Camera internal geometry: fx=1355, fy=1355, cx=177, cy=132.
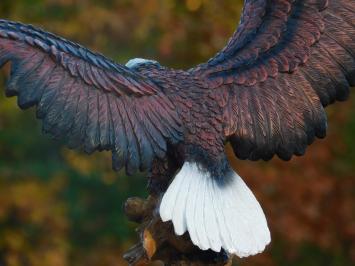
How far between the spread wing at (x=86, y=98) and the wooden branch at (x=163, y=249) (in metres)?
0.22

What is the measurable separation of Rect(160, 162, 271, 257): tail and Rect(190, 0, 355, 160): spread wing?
0.63 ft

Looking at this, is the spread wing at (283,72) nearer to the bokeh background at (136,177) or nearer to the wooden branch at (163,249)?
the wooden branch at (163,249)

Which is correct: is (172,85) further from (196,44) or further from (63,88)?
(196,44)

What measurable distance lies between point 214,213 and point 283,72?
55 centimetres

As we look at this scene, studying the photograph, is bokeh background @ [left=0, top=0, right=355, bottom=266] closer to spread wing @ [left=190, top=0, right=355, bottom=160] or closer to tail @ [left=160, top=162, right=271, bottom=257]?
spread wing @ [left=190, top=0, right=355, bottom=160]

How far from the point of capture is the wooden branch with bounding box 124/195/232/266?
3.88 m

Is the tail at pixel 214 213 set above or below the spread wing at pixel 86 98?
below

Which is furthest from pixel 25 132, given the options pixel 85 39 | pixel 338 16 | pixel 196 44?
pixel 338 16

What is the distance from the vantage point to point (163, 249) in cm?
393

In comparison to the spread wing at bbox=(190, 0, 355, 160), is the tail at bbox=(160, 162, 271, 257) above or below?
below

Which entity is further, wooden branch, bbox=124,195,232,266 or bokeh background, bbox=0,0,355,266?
bokeh background, bbox=0,0,355,266

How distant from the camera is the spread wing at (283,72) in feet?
13.1

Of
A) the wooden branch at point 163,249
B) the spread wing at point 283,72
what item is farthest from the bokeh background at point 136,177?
A: the wooden branch at point 163,249

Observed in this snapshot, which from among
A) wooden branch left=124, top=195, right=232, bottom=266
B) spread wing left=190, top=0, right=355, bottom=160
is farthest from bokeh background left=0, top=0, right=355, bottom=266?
wooden branch left=124, top=195, right=232, bottom=266
